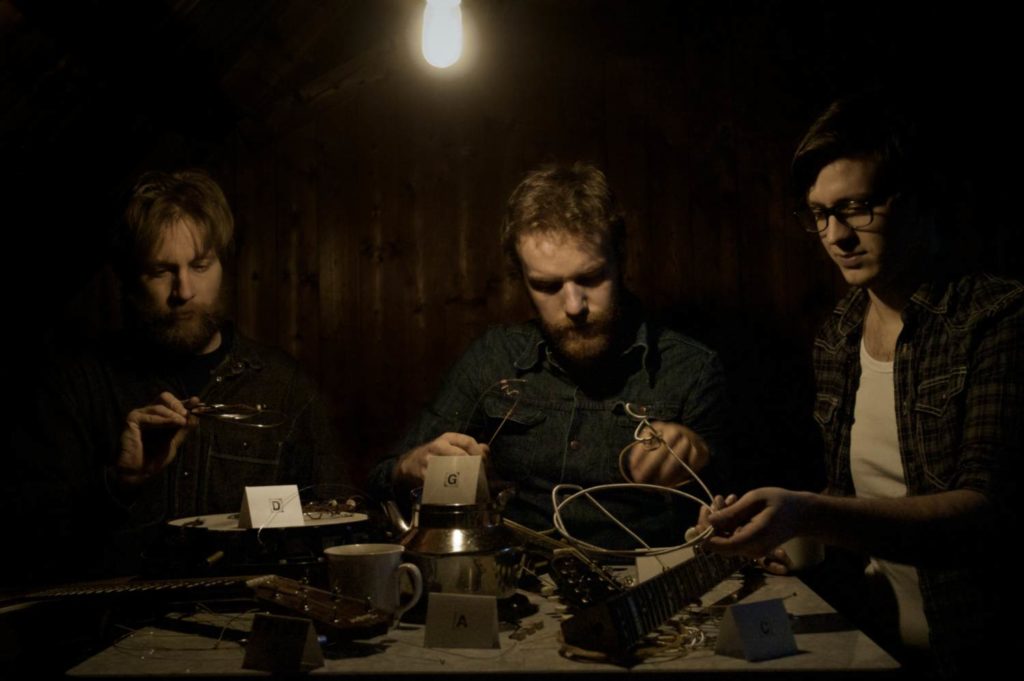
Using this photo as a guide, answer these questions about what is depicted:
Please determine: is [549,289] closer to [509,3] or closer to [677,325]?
[677,325]

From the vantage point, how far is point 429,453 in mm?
2080

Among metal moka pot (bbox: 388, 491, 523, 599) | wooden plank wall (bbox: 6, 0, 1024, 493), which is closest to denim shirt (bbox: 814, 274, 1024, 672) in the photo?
metal moka pot (bbox: 388, 491, 523, 599)

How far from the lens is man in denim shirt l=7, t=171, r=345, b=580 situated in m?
2.46

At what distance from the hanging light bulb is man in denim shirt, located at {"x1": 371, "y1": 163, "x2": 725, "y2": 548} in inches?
21.4

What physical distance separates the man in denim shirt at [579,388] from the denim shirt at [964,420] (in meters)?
0.69

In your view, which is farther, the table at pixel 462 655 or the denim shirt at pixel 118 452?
the denim shirt at pixel 118 452

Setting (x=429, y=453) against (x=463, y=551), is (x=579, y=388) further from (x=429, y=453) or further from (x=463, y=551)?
(x=463, y=551)

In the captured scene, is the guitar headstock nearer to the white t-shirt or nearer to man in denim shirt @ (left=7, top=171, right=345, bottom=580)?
man in denim shirt @ (left=7, top=171, right=345, bottom=580)

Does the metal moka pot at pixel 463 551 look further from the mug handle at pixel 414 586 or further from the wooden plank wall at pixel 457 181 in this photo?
the wooden plank wall at pixel 457 181

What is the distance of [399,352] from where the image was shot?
13.1 feet

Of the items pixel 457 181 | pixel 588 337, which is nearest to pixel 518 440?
pixel 588 337

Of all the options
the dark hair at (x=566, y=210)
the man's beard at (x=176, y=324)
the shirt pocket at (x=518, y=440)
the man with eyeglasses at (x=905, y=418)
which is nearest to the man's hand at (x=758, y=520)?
the man with eyeglasses at (x=905, y=418)

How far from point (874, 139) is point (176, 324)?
2.16 meters

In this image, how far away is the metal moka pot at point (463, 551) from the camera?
1.47m
